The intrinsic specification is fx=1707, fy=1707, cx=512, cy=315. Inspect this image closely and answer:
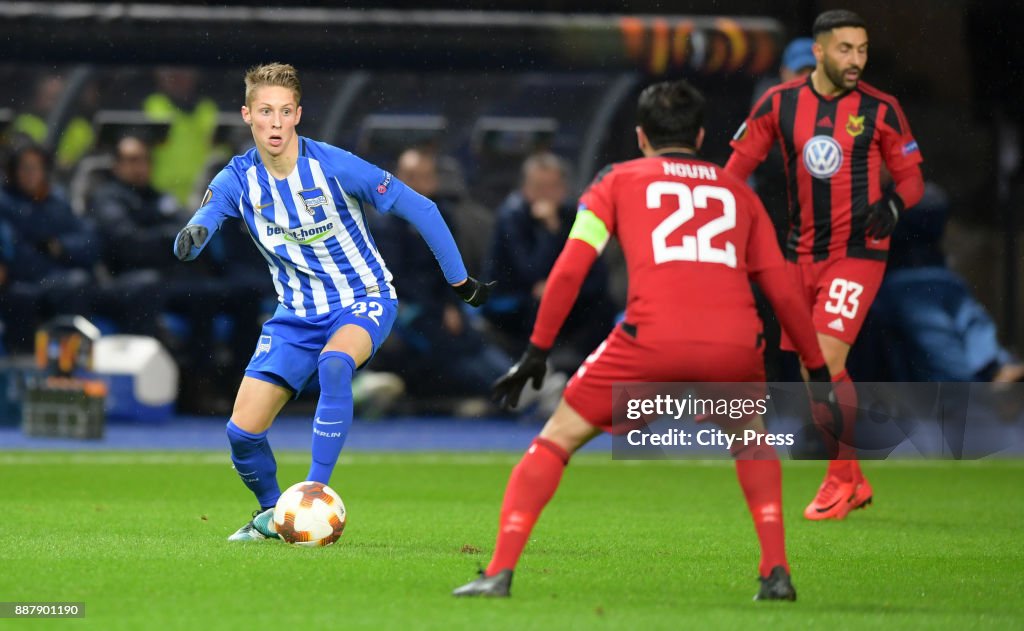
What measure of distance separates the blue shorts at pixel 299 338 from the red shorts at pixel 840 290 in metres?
2.08

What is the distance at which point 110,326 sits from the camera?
13609 millimetres

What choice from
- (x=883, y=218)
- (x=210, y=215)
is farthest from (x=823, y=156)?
(x=210, y=215)

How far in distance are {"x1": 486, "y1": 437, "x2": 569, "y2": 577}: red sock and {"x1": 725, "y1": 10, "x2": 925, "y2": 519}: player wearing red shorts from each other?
10.8 ft

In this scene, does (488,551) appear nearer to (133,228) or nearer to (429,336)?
(429,336)

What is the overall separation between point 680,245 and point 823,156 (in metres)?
3.37

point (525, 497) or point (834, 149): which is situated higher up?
point (834, 149)

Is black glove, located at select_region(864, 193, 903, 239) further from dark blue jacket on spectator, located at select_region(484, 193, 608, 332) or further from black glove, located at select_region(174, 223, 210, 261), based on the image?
dark blue jacket on spectator, located at select_region(484, 193, 608, 332)

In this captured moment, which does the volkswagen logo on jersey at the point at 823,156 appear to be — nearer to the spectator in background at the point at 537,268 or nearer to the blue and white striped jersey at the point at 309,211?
the blue and white striped jersey at the point at 309,211

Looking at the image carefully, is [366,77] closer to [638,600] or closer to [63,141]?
[63,141]

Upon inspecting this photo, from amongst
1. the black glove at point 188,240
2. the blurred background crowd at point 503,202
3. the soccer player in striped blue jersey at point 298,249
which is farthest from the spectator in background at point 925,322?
the black glove at point 188,240

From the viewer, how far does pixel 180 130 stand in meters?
14.6

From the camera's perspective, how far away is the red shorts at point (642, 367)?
4883 mm

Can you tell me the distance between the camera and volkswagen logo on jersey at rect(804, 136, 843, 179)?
8062mm

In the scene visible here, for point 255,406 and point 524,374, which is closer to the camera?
point 524,374
